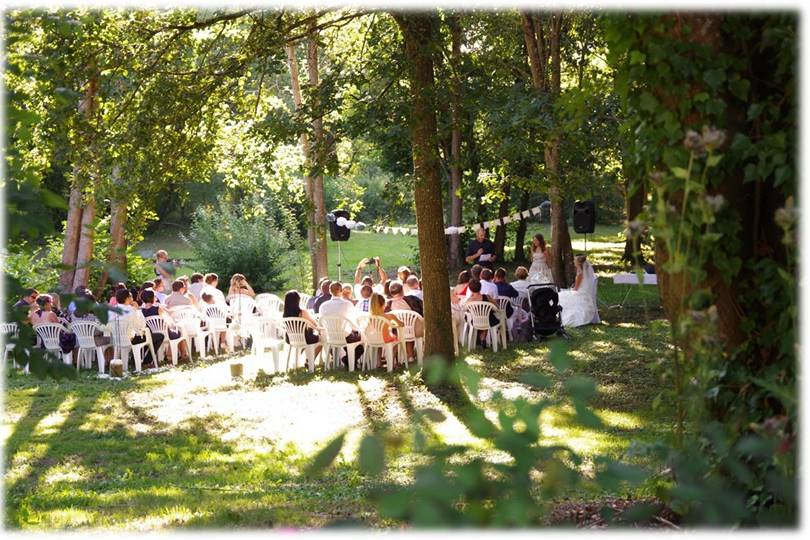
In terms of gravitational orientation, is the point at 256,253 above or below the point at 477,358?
above

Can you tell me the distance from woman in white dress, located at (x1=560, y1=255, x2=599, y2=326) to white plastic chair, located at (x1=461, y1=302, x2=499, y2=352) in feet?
8.67

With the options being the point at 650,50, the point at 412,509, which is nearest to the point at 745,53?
the point at 650,50

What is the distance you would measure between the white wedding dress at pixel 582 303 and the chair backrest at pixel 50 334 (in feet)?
26.7

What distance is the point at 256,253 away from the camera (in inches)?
989

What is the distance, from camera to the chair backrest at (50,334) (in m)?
14.0

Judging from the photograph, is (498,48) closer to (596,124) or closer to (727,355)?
(596,124)

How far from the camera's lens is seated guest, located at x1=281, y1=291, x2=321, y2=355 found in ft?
44.0

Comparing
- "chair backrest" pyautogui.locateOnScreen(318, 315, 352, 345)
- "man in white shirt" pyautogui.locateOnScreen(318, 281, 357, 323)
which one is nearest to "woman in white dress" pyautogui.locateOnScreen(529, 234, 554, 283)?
"man in white shirt" pyautogui.locateOnScreen(318, 281, 357, 323)

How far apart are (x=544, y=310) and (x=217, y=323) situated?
511 cm

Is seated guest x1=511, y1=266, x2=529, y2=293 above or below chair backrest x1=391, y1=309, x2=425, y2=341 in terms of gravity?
above

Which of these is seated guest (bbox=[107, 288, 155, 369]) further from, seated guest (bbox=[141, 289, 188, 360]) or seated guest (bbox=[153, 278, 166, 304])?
seated guest (bbox=[153, 278, 166, 304])

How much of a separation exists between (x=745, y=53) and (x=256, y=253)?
71.2ft

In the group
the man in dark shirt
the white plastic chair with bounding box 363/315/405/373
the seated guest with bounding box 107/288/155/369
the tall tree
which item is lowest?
the white plastic chair with bounding box 363/315/405/373

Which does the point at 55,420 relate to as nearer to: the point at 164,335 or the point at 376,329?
the point at 164,335
